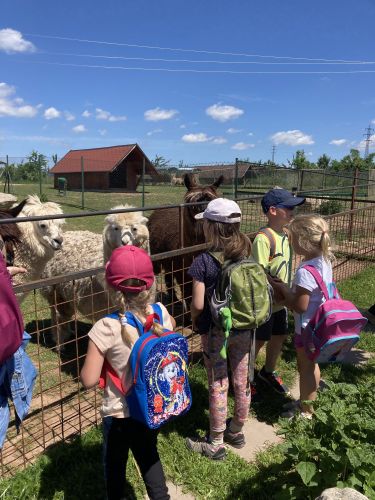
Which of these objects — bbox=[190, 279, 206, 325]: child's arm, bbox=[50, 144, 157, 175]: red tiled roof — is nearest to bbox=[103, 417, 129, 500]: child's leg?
bbox=[190, 279, 206, 325]: child's arm

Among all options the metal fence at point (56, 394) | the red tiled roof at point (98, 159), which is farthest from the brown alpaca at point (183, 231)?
the red tiled roof at point (98, 159)

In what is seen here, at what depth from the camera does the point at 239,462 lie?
277 cm

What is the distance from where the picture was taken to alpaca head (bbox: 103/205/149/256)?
13.8 feet

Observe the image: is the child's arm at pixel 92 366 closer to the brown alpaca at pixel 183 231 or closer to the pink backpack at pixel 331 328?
the pink backpack at pixel 331 328

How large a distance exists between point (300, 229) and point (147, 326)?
4.89 ft

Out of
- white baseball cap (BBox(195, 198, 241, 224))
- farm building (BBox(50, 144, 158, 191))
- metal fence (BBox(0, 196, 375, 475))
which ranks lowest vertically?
metal fence (BBox(0, 196, 375, 475))

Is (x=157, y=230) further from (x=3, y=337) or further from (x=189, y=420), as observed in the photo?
(x=3, y=337)

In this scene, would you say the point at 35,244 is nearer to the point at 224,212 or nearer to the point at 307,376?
the point at 224,212

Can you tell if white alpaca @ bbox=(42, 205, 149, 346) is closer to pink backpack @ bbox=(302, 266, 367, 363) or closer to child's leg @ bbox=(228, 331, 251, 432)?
child's leg @ bbox=(228, 331, 251, 432)

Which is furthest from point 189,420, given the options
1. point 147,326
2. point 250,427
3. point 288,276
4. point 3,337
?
point 3,337

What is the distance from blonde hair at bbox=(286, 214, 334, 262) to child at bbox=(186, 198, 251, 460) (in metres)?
0.51

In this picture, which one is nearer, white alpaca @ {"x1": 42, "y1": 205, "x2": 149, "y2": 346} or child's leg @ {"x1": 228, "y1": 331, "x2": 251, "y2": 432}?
child's leg @ {"x1": 228, "y1": 331, "x2": 251, "y2": 432}

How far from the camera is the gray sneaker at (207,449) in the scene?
277 centimetres

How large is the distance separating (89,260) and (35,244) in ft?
2.06
